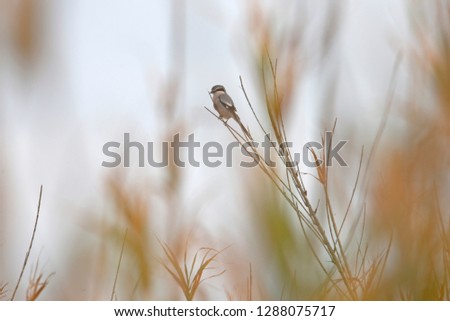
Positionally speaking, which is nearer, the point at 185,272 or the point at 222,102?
the point at 185,272

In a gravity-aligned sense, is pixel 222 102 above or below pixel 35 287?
above

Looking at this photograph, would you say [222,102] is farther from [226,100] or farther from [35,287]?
[35,287]

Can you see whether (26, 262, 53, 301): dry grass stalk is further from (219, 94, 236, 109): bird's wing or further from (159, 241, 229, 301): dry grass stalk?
(219, 94, 236, 109): bird's wing

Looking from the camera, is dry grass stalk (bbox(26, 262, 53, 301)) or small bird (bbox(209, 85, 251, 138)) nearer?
dry grass stalk (bbox(26, 262, 53, 301))

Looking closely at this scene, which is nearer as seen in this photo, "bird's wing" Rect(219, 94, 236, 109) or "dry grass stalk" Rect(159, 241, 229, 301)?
"dry grass stalk" Rect(159, 241, 229, 301)

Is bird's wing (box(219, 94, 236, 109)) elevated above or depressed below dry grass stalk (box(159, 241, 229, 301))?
above

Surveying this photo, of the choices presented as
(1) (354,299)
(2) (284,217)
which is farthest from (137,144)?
(1) (354,299)

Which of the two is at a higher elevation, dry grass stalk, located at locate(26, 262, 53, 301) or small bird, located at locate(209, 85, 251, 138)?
small bird, located at locate(209, 85, 251, 138)

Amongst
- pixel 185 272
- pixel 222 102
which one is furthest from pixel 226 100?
pixel 185 272

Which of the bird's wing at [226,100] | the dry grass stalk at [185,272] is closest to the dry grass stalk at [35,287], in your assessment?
the dry grass stalk at [185,272]

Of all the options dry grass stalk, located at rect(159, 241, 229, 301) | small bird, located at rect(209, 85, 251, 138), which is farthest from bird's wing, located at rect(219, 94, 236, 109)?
dry grass stalk, located at rect(159, 241, 229, 301)

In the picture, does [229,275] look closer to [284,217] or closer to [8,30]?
[284,217]
